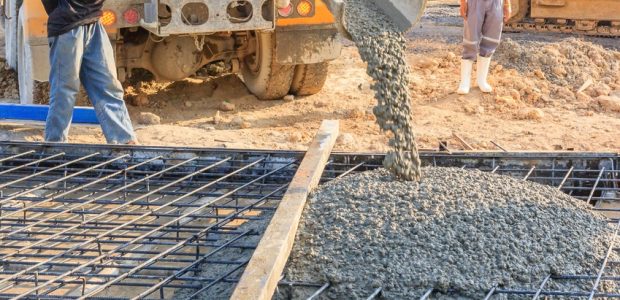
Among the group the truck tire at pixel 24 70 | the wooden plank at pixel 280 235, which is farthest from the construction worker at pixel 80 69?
the wooden plank at pixel 280 235

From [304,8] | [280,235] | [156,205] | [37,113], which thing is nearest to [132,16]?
[37,113]

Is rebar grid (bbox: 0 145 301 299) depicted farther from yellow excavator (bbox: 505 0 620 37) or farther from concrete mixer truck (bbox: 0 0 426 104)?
yellow excavator (bbox: 505 0 620 37)

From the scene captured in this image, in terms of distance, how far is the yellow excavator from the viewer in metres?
11.4

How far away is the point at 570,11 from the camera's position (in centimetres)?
1147

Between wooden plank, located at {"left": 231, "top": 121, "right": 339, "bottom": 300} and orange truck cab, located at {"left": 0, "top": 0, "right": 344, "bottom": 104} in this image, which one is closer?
wooden plank, located at {"left": 231, "top": 121, "right": 339, "bottom": 300}

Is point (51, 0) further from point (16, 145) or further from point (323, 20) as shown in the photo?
point (323, 20)

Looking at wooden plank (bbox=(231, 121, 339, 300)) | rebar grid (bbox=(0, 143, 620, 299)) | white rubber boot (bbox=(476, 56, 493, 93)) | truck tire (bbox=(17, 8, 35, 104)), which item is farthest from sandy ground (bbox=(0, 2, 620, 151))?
wooden plank (bbox=(231, 121, 339, 300))

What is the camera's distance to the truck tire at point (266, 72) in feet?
26.3

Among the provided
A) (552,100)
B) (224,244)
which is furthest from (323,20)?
(224,244)

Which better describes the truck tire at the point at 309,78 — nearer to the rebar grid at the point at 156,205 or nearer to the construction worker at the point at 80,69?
the construction worker at the point at 80,69

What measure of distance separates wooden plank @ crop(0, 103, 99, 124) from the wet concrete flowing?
7.59ft

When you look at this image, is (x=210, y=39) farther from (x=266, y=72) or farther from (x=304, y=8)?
(x=304, y=8)

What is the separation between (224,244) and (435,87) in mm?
6045

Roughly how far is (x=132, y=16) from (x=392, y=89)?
306cm
